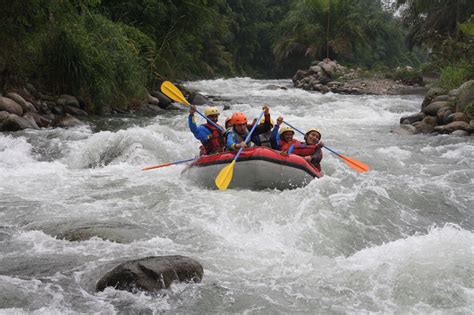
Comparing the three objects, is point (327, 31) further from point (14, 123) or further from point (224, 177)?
point (224, 177)

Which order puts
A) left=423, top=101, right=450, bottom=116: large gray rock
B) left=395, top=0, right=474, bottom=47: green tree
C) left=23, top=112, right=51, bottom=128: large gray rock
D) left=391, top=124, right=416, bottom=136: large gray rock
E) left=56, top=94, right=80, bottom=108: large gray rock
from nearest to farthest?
left=23, top=112, right=51, bottom=128: large gray rock → left=391, top=124, right=416, bottom=136: large gray rock → left=56, top=94, right=80, bottom=108: large gray rock → left=423, top=101, right=450, bottom=116: large gray rock → left=395, top=0, right=474, bottom=47: green tree

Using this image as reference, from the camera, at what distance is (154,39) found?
630 inches

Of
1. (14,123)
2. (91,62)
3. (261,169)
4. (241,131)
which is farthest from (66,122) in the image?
(261,169)

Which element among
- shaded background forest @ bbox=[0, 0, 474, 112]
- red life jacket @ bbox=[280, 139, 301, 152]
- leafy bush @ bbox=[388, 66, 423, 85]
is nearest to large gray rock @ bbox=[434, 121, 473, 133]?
shaded background forest @ bbox=[0, 0, 474, 112]

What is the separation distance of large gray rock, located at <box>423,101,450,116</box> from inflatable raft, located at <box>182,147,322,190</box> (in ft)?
20.7

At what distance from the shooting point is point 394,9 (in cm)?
2386

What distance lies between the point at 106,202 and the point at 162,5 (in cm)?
1069

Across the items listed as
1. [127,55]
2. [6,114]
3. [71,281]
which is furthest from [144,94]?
[71,281]

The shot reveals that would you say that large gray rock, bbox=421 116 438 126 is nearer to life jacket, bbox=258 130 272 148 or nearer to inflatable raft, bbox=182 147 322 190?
life jacket, bbox=258 130 272 148

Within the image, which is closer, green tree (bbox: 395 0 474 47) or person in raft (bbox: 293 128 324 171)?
person in raft (bbox: 293 128 324 171)

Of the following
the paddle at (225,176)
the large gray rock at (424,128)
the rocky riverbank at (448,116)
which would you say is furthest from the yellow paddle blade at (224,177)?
the large gray rock at (424,128)

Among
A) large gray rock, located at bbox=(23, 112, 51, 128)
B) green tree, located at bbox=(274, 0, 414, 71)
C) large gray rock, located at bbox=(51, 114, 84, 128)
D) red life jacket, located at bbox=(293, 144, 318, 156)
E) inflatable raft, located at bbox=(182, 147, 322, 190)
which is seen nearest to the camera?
inflatable raft, located at bbox=(182, 147, 322, 190)

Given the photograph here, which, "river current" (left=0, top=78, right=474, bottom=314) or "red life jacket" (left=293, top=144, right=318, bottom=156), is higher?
"red life jacket" (left=293, top=144, right=318, bottom=156)

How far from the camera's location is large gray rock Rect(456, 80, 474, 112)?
10711mm
